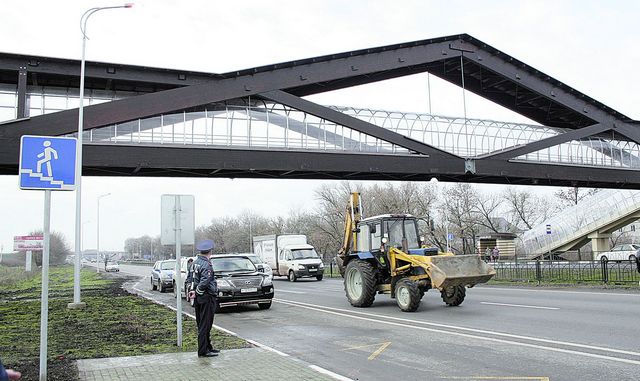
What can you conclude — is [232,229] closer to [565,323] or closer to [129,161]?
[129,161]

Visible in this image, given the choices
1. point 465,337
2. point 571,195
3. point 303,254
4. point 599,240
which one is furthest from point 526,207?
point 465,337

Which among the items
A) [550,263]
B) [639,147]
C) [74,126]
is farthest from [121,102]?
[639,147]

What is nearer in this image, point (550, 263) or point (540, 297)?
point (540, 297)

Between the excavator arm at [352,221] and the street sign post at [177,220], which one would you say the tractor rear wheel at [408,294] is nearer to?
the excavator arm at [352,221]

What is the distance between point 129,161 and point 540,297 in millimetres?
20039

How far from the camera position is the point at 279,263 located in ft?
133

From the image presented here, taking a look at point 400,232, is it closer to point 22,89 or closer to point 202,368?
point 202,368

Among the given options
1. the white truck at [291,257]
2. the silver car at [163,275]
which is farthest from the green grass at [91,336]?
the white truck at [291,257]

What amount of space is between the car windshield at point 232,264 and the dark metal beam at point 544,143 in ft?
70.2

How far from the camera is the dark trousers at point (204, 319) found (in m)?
9.12

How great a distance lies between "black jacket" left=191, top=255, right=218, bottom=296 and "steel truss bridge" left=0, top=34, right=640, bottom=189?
1872cm

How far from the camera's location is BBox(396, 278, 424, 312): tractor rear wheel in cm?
1495

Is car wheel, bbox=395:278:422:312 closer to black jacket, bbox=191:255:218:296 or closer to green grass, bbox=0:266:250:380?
green grass, bbox=0:266:250:380

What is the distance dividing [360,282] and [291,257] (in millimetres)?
21804
